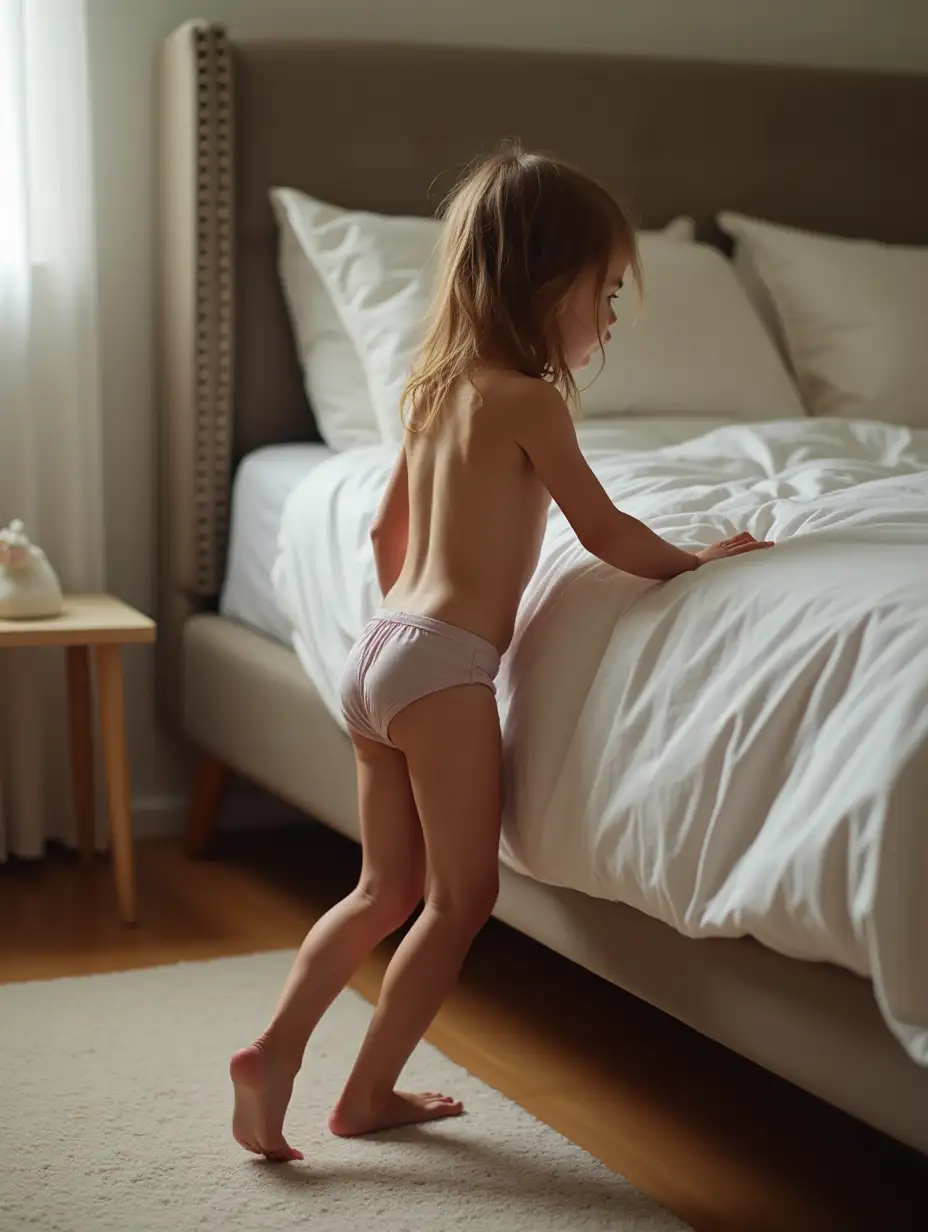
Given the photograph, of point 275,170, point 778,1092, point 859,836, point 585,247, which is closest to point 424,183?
point 275,170

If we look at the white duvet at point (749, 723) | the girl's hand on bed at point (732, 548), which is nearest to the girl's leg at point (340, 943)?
the white duvet at point (749, 723)

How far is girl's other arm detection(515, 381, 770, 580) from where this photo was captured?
158cm

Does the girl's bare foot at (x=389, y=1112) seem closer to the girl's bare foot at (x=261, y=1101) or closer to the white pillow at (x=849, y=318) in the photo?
the girl's bare foot at (x=261, y=1101)

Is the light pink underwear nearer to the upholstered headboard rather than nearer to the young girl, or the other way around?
the young girl

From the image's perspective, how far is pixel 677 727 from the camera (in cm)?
144

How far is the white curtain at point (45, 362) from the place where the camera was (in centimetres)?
265

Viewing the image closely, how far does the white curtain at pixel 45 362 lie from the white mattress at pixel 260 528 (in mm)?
254

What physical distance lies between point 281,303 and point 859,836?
1.90 m

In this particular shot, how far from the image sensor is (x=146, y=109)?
2.87 metres

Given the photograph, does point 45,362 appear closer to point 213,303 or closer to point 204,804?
point 213,303

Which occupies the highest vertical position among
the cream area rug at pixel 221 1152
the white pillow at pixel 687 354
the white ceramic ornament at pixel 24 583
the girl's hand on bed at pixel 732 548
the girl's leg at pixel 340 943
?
the white pillow at pixel 687 354

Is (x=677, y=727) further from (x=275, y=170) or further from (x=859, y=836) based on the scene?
(x=275, y=170)

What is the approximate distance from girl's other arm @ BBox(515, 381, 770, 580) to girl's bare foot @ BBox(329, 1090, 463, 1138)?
611mm

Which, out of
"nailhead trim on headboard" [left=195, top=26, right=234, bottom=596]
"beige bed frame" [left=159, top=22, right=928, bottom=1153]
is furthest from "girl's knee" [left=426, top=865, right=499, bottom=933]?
"nailhead trim on headboard" [left=195, top=26, right=234, bottom=596]
